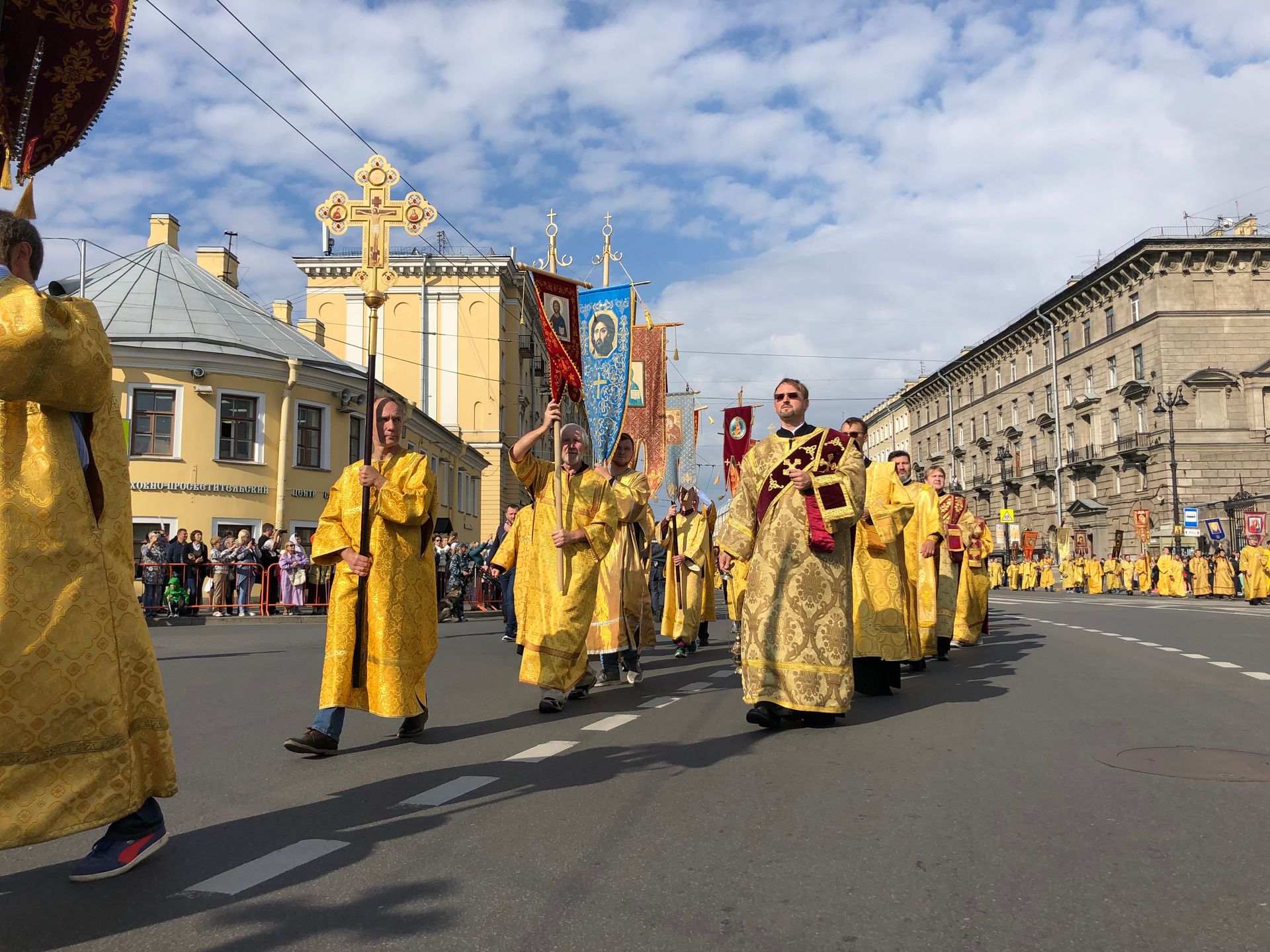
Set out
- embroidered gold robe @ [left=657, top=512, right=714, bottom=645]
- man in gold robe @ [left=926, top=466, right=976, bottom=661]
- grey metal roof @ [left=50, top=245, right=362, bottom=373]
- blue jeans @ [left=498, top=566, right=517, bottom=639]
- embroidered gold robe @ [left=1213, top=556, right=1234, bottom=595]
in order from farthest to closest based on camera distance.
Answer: embroidered gold robe @ [left=1213, top=556, right=1234, bottom=595] → grey metal roof @ [left=50, top=245, right=362, bottom=373] → blue jeans @ [left=498, top=566, right=517, bottom=639] → embroidered gold robe @ [left=657, top=512, right=714, bottom=645] → man in gold robe @ [left=926, top=466, right=976, bottom=661]

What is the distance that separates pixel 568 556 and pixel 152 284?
26.9m

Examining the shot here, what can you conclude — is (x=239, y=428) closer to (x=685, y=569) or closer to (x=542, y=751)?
(x=685, y=569)

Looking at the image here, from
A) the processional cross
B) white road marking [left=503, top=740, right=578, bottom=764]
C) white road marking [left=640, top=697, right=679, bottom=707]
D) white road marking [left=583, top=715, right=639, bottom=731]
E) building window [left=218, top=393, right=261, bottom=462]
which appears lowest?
white road marking [left=640, top=697, right=679, bottom=707]

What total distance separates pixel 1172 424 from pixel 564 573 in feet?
162

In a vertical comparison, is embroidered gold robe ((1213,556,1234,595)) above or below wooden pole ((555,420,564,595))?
below

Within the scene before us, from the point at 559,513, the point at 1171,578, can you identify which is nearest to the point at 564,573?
the point at 559,513

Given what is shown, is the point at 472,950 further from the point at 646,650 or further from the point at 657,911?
the point at 646,650

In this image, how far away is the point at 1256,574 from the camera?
3136 cm

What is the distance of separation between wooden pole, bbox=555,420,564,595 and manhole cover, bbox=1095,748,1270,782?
365 centimetres

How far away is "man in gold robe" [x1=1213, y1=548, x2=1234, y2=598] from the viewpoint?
37497 millimetres

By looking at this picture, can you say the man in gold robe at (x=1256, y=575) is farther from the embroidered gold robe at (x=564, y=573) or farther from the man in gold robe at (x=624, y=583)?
the embroidered gold robe at (x=564, y=573)

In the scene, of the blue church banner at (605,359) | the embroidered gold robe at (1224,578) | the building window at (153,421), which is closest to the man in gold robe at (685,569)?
the blue church banner at (605,359)

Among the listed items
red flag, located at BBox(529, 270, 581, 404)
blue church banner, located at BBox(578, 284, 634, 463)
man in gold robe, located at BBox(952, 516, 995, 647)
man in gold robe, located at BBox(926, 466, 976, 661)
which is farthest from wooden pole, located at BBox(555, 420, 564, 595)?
man in gold robe, located at BBox(952, 516, 995, 647)

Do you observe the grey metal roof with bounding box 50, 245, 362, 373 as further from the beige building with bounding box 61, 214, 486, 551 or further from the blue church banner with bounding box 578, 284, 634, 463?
the blue church banner with bounding box 578, 284, 634, 463
